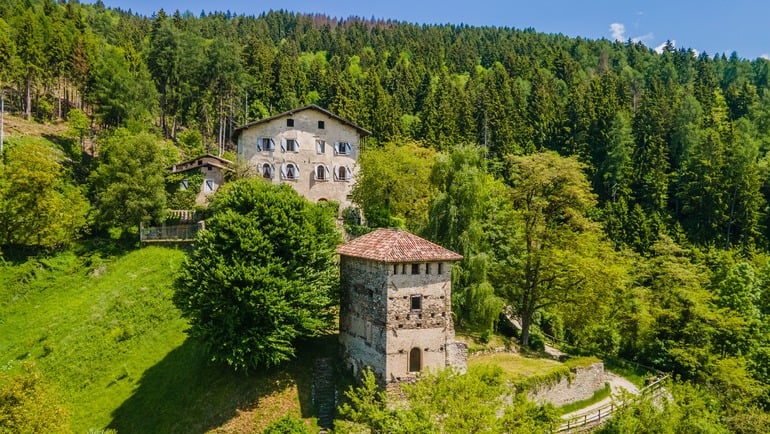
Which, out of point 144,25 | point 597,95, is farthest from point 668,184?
point 144,25

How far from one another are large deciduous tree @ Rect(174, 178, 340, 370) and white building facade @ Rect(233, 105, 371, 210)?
21974 mm

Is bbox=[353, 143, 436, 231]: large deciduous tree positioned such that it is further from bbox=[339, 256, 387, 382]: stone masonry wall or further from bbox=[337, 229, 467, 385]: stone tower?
bbox=[337, 229, 467, 385]: stone tower

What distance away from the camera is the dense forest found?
35.3m

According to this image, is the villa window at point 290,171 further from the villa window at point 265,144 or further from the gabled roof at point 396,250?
the gabled roof at point 396,250

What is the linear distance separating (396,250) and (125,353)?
17.4 meters

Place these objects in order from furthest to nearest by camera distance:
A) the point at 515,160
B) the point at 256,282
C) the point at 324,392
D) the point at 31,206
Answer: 1. the point at 31,206
2. the point at 515,160
3. the point at 324,392
4. the point at 256,282

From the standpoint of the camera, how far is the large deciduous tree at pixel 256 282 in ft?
81.8

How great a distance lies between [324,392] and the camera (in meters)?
25.9

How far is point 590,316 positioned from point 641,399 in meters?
11.9

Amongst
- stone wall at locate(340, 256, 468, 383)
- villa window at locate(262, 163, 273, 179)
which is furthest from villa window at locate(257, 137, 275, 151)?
stone wall at locate(340, 256, 468, 383)

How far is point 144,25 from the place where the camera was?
11731cm

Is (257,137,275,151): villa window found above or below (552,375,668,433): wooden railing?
above

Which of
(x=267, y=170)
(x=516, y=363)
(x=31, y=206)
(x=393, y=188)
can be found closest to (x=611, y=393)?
(x=516, y=363)

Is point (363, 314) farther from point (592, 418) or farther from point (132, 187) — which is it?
point (132, 187)
